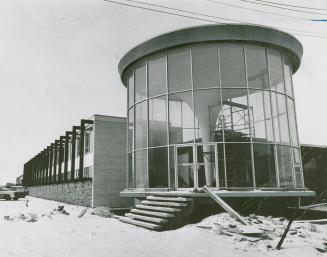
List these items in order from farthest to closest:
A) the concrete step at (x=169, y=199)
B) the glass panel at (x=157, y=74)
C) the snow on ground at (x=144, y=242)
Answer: the glass panel at (x=157, y=74) < the concrete step at (x=169, y=199) < the snow on ground at (x=144, y=242)

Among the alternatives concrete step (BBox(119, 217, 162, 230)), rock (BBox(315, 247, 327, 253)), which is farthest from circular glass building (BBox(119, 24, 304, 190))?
rock (BBox(315, 247, 327, 253))

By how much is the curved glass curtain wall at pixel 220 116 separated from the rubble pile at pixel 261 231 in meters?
2.92

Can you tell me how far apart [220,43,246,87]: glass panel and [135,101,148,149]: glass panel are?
459cm

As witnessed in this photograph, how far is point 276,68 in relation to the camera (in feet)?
53.7

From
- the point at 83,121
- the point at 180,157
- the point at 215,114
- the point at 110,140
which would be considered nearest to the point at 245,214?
the point at 180,157

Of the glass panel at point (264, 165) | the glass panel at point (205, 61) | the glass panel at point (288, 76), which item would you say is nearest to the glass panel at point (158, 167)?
the glass panel at point (264, 165)

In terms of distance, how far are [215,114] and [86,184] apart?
11.4m

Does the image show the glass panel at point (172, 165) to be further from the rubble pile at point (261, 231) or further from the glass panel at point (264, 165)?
the glass panel at point (264, 165)

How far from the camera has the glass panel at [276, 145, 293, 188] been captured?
15133mm

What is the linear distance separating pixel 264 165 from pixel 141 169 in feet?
20.0

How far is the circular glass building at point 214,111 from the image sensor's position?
14.8m

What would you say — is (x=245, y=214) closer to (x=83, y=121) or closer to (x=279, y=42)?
(x=279, y=42)

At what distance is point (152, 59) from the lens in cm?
1706

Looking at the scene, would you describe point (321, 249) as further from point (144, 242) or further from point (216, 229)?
point (144, 242)
